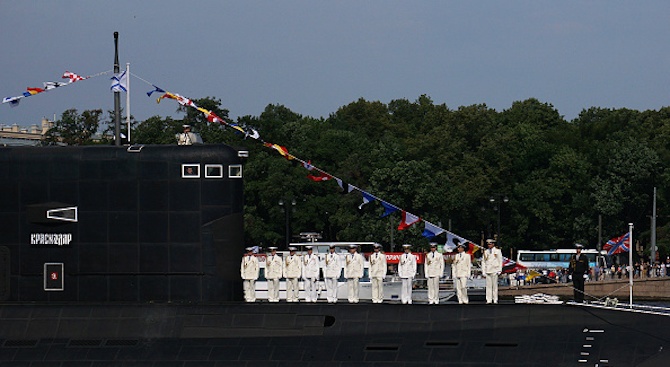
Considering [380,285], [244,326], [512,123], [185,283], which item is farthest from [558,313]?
[512,123]

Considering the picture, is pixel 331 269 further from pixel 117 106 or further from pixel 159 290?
pixel 117 106

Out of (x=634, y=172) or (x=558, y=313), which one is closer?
(x=558, y=313)

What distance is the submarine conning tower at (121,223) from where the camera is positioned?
24.3 meters

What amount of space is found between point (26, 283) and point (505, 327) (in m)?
11.2

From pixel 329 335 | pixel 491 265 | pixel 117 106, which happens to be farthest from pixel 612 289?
pixel 117 106

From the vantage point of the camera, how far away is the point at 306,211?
3287 inches

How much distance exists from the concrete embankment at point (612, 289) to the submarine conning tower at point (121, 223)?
36190mm

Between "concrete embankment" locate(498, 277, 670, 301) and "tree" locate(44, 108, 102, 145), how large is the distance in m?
37.7

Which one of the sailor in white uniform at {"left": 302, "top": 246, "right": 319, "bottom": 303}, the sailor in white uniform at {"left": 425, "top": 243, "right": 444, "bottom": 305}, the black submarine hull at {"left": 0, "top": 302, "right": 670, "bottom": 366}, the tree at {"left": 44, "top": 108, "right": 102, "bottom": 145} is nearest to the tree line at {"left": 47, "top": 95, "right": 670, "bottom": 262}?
the tree at {"left": 44, "top": 108, "right": 102, "bottom": 145}

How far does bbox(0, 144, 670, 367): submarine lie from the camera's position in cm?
2323

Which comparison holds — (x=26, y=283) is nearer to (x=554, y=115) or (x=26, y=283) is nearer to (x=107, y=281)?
(x=107, y=281)

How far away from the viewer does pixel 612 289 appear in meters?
60.8

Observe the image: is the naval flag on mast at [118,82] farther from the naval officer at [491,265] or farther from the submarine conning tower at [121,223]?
the naval officer at [491,265]

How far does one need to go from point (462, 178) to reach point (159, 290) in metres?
66.0
